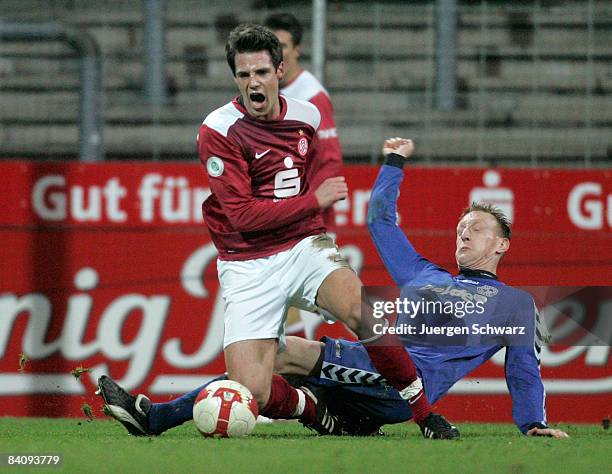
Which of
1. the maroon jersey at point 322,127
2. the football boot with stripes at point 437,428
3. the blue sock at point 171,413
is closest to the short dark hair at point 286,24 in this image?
the maroon jersey at point 322,127

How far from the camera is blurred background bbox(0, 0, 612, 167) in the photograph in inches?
303

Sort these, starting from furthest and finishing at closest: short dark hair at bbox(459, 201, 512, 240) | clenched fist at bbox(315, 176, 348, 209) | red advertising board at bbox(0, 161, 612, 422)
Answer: red advertising board at bbox(0, 161, 612, 422)
short dark hair at bbox(459, 201, 512, 240)
clenched fist at bbox(315, 176, 348, 209)

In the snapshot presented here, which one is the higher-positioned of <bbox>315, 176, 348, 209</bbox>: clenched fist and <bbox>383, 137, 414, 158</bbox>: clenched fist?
<bbox>383, 137, 414, 158</bbox>: clenched fist

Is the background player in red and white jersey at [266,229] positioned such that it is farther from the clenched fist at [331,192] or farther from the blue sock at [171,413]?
the blue sock at [171,413]

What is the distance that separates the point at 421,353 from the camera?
539 cm

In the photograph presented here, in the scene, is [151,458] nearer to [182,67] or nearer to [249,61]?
[249,61]

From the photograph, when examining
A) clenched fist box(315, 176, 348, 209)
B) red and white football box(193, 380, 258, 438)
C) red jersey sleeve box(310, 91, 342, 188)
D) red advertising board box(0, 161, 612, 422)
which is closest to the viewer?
red and white football box(193, 380, 258, 438)

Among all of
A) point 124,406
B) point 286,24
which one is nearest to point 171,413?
point 124,406

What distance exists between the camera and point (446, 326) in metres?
5.50

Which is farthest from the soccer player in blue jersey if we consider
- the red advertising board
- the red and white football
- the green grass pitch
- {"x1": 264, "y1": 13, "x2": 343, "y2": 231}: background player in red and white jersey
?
the red advertising board

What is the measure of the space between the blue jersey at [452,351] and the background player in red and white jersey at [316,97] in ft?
3.62

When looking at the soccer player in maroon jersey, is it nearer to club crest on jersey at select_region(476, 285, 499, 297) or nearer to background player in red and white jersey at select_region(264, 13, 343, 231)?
club crest on jersey at select_region(476, 285, 499, 297)

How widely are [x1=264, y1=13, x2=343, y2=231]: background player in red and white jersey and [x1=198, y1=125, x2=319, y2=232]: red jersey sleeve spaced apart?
1.15 metres

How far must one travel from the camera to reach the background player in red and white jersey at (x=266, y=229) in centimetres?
523
